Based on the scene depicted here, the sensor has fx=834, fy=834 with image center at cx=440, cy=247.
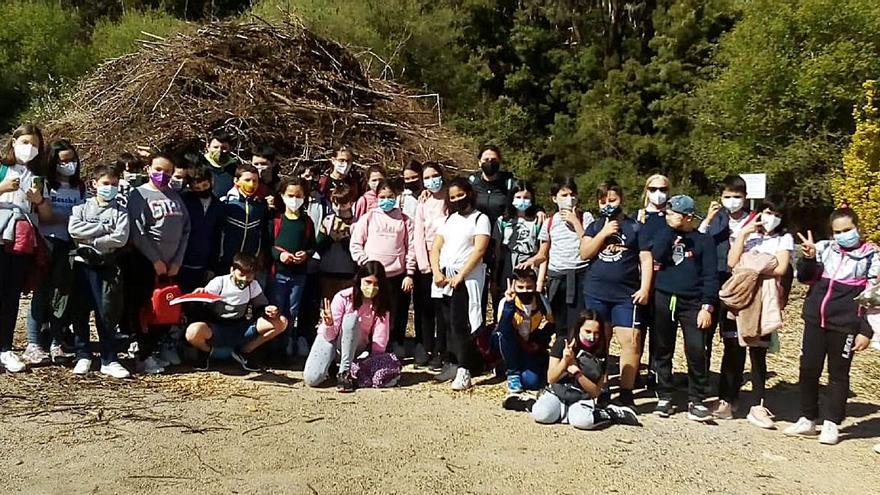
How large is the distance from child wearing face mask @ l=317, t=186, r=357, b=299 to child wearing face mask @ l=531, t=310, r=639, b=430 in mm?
2133

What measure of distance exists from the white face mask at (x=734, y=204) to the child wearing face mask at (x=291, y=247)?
11.0ft

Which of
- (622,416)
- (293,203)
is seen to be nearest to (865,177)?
(622,416)

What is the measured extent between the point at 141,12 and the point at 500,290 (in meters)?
25.4

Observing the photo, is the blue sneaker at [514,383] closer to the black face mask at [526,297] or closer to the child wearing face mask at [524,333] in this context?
the child wearing face mask at [524,333]

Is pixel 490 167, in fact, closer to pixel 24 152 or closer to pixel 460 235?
pixel 460 235

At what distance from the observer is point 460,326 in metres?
6.66

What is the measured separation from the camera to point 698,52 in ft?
87.8

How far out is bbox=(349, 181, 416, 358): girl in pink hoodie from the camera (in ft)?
22.9

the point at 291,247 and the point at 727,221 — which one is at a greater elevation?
the point at 727,221

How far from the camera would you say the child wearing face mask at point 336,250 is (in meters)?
7.12

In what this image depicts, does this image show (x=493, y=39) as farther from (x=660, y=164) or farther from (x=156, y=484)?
(x=156, y=484)

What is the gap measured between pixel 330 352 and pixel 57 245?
222cm

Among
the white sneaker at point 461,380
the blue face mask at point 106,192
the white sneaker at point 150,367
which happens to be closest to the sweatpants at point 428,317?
the white sneaker at point 461,380

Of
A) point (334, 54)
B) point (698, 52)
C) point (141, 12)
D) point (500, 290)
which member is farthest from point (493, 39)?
point (500, 290)
